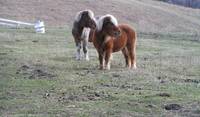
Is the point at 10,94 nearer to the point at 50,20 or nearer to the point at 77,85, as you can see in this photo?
the point at 77,85

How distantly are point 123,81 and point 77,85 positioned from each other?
1259 mm

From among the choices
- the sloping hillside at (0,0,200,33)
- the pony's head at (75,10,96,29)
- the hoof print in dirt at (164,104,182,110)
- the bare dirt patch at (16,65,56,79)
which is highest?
the pony's head at (75,10,96,29)

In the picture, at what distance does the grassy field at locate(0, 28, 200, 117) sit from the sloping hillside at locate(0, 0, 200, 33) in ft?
71.4

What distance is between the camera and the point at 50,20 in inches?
1702

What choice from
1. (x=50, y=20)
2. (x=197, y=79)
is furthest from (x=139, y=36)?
(x=197, y=79)

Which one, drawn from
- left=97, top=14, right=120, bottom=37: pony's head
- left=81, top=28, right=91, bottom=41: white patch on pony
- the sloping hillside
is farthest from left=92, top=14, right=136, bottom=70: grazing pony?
the sloping hillside

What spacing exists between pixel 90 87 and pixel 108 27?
388cm

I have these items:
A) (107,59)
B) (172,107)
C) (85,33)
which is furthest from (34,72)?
(172,107)

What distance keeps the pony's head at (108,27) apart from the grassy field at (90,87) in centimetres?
97

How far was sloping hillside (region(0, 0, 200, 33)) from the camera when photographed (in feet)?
144

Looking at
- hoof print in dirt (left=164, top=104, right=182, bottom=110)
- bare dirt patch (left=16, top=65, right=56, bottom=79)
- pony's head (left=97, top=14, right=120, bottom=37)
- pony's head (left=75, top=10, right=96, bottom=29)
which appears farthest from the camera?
pony's head (left=75, top=10, right=96, bottom=29)

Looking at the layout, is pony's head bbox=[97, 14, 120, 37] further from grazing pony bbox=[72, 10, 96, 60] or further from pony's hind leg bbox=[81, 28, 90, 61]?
pony's hind leg bbox=[81, 28, 90, 61]

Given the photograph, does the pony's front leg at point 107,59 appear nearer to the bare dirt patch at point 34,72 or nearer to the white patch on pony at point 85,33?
the bare dirt patch at point 34,72

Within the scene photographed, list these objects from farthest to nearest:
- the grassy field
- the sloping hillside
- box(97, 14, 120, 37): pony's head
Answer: the sloping hillside < box(97, 14, 120, 37): pony's head < the grassy field
